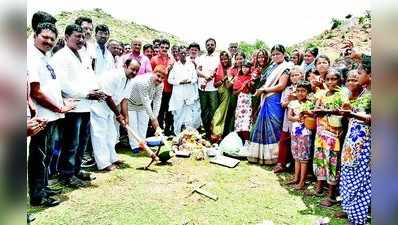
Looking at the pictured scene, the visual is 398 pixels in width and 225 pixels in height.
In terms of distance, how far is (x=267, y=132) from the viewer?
5105 mm

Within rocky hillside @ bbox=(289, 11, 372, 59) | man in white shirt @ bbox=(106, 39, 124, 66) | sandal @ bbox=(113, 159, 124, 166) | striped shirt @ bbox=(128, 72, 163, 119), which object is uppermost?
rocky hillside @ bbox=(289, 11, 372, 59)

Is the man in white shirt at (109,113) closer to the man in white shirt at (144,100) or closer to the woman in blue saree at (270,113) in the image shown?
the man in white shirt at (144,100)

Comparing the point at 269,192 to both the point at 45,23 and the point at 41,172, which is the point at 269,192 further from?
the point at 45,23

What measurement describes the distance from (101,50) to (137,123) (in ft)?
3.70

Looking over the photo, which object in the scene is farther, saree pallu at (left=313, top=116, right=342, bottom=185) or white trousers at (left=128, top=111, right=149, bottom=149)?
white trousers at (left=128, top=111, right=149, bottom=149)

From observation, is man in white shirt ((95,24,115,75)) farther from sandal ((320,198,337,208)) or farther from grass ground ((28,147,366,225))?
sandal ((320,198,337,208))

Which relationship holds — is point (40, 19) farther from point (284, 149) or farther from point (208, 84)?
point (208, 84)

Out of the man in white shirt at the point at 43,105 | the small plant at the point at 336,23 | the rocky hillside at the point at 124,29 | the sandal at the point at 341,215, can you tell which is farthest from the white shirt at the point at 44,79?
the small plant at the point at 336,23

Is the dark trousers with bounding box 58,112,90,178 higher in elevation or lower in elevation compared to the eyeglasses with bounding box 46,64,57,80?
lower

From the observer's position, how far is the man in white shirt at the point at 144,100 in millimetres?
5352

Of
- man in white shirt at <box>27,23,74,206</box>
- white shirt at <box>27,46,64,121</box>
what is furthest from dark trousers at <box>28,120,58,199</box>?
white shirt at <box>27,46,64,121</box>

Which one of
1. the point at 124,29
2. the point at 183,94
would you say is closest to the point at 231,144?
the point at 183,94

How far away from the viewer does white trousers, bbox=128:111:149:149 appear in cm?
564

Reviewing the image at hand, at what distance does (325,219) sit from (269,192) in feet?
2.97
